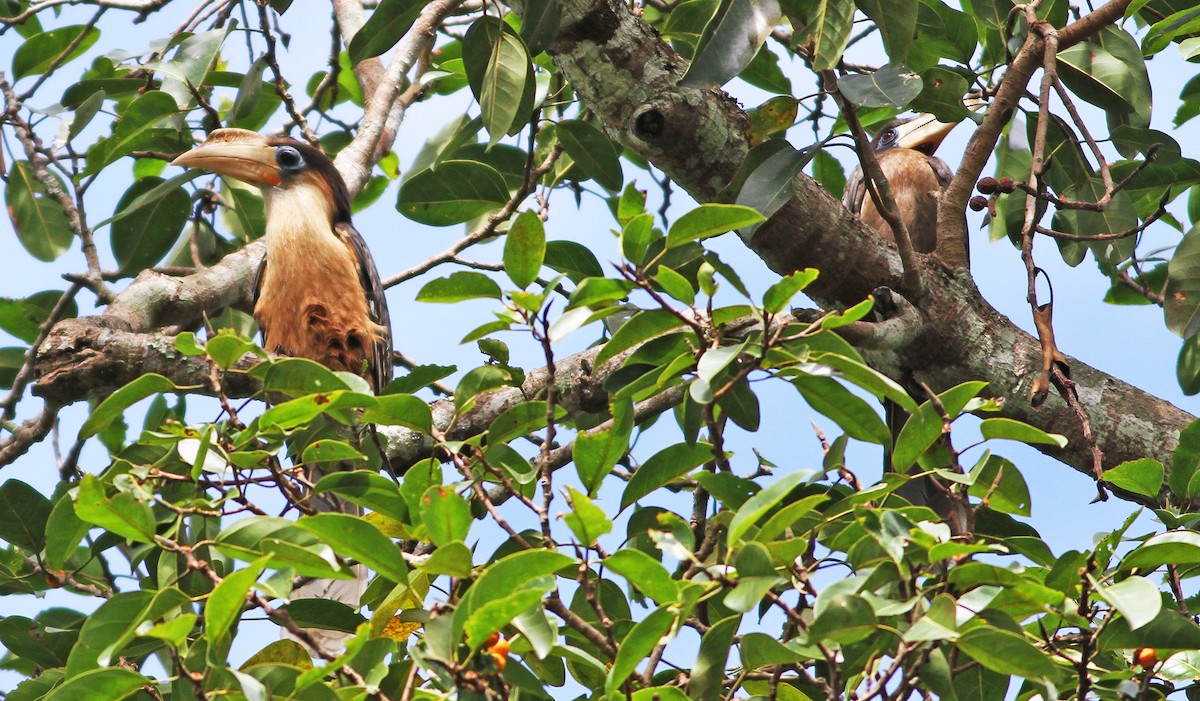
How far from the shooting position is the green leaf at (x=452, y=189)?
240 cm

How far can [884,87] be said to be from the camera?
216cm

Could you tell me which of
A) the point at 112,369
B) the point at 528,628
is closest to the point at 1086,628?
the point at 528,628

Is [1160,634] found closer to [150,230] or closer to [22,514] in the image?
[22,514]

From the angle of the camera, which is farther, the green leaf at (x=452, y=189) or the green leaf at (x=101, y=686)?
the green leaf at (x=452, y=189)

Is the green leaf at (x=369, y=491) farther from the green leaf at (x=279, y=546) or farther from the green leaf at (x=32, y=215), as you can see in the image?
the green leaf at (x=32, y=215)

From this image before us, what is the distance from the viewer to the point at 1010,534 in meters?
2.13

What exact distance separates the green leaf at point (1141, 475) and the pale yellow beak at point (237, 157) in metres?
A: 2.92

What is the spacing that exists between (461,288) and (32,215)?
2638mm

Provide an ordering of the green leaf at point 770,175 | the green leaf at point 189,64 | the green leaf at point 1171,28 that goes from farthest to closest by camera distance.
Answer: the green leaf at point 189,64
the green leaf at point 1171,28
the green leaf at point 770,175

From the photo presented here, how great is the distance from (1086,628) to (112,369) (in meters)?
2.15

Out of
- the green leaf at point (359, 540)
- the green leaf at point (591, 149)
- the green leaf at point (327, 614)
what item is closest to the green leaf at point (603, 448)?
the green leaf at point (359, 540)

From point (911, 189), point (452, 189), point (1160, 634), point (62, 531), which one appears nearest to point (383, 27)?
point (452, 189)

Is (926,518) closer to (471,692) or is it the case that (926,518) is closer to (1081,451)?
(471,692)

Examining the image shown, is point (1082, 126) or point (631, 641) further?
point (1082, 126)
